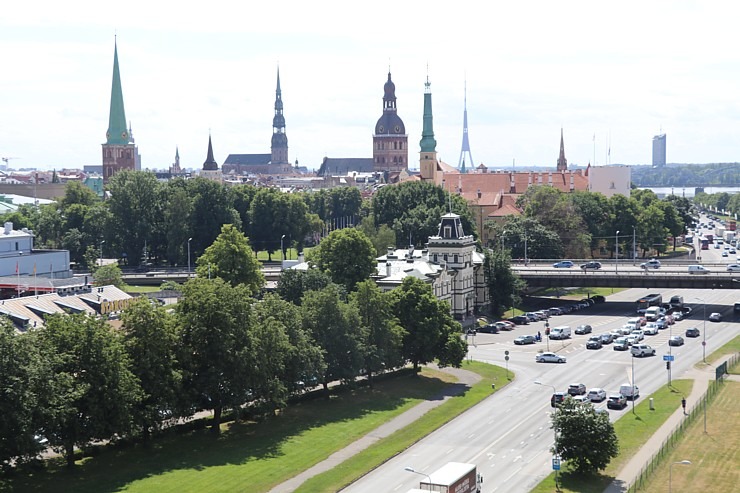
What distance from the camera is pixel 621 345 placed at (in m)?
111

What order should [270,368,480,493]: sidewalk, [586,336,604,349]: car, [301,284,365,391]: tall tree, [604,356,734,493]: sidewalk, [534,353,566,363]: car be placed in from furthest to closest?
1. [586,336,604,349]: car
2. [534,353,566,363]: car
3. [301,284,365,391]: tall tree
4. [270,368,480,493]: sidewalk
5. [604,356,734,493]: sidewalk

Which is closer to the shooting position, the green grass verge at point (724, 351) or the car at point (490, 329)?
the green grass verge at point (724, 351)

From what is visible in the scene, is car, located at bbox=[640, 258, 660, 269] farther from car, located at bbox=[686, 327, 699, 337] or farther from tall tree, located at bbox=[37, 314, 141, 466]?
tall tree, located at bbox=[37, 314, 141, 466]

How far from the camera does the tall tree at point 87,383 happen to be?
6494 centimetres

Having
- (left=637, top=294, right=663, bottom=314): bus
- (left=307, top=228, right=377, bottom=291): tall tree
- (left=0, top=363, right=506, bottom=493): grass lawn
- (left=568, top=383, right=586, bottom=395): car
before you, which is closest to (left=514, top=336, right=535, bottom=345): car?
(left=307, top=228, right=377, bottom=291): tall tree

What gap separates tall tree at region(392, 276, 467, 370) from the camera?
96.4 m

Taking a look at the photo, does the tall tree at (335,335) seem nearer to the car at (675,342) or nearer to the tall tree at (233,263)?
the tall tree at (233,263)

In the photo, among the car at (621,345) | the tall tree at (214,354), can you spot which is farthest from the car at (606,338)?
the tall tree at (214,354)

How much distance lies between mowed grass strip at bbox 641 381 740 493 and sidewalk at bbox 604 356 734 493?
3.96 feet

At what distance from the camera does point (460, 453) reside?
2876 inches

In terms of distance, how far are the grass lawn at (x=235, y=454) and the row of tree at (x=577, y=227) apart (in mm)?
77733

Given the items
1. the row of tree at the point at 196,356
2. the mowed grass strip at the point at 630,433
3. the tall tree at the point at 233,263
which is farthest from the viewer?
the tall tree at the point at 233,263

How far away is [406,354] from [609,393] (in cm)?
1854

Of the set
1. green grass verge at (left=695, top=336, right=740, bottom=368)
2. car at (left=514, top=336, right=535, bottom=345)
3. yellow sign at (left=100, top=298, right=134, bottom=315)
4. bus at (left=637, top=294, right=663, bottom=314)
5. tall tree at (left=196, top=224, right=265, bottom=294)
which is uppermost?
tall tree at (left=196, top=224, right=265, bottom=294)
